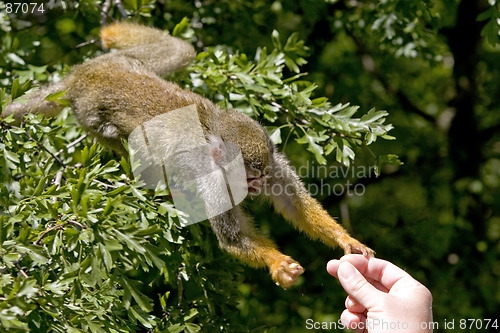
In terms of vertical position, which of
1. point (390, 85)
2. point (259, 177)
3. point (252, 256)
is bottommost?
point (390, 85)

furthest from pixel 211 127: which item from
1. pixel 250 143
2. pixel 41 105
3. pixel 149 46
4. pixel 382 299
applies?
pixel 382 299

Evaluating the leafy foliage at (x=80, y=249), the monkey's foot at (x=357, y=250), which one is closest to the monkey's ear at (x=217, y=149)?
the leafy foliage at (x=80, y=249)

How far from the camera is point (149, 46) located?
4457mm

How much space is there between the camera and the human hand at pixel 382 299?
2367 mm

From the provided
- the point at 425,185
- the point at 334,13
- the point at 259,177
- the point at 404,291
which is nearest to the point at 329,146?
the point at 259,177

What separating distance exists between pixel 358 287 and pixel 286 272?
640 millimetres

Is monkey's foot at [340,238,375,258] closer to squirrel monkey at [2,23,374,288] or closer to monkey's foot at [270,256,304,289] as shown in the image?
squirrel monkey at [2,23,374,288]

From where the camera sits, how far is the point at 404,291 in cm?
249

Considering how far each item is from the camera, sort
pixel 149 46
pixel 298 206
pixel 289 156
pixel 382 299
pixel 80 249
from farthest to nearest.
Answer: pixel 289 156
pixel 149 46
pixel 298 206
pixel 382 299
pixel 80 249

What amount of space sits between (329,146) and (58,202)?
5.94ft

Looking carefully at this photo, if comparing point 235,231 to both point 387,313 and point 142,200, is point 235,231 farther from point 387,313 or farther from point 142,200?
point 387,313

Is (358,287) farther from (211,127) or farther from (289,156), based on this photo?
(289,156)

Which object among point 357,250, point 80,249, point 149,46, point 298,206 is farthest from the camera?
point 149,46

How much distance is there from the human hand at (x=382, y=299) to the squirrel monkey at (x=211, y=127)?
1.30ft
